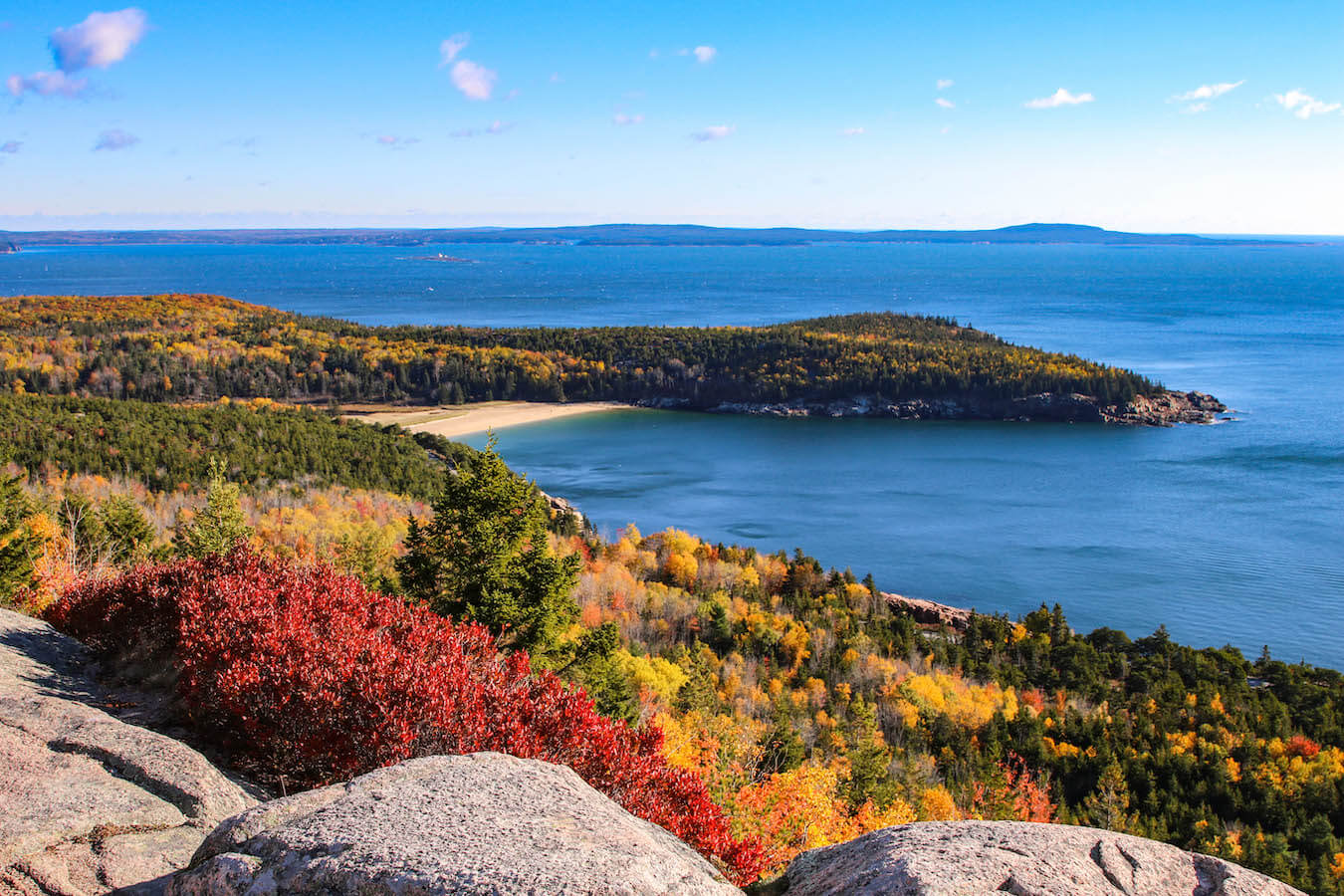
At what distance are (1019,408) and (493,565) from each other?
97.3m

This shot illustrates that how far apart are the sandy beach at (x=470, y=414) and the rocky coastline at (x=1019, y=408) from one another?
1026 centimetres

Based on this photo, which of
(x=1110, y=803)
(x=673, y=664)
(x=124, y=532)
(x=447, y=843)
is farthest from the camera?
(x=673, y=664)

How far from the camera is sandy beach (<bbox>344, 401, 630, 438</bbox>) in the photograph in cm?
9975

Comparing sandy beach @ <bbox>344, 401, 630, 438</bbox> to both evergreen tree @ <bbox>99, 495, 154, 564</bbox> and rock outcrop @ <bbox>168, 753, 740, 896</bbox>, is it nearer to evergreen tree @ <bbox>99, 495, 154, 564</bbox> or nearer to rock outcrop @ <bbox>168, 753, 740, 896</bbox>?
evergreen tree @ <bbox>99, 495, 154, 564</bbox>

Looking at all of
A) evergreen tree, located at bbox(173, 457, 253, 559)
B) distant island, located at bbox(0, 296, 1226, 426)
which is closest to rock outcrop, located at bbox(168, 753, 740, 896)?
evergreen tree, located at bbox(173, 457, 253, 559)

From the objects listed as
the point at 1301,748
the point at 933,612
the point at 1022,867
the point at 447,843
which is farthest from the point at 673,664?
the point at 447,843

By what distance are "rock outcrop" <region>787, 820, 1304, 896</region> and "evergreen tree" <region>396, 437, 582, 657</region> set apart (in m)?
13.7

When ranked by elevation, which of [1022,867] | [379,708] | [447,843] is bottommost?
[379,708]

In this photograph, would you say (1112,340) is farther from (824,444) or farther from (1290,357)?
(824,444)

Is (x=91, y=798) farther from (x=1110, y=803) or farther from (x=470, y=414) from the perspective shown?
(x=470, y=414)

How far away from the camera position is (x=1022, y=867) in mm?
6973

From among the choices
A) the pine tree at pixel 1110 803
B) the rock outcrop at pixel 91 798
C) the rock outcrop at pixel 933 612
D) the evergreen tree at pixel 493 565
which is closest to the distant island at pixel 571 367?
the rock outcrop at pixel 933 612

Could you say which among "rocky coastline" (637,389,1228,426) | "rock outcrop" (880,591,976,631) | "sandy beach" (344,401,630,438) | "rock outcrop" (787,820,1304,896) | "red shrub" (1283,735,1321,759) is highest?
"rock outcrop" (787,820,1304,896)

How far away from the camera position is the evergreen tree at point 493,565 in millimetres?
20844
